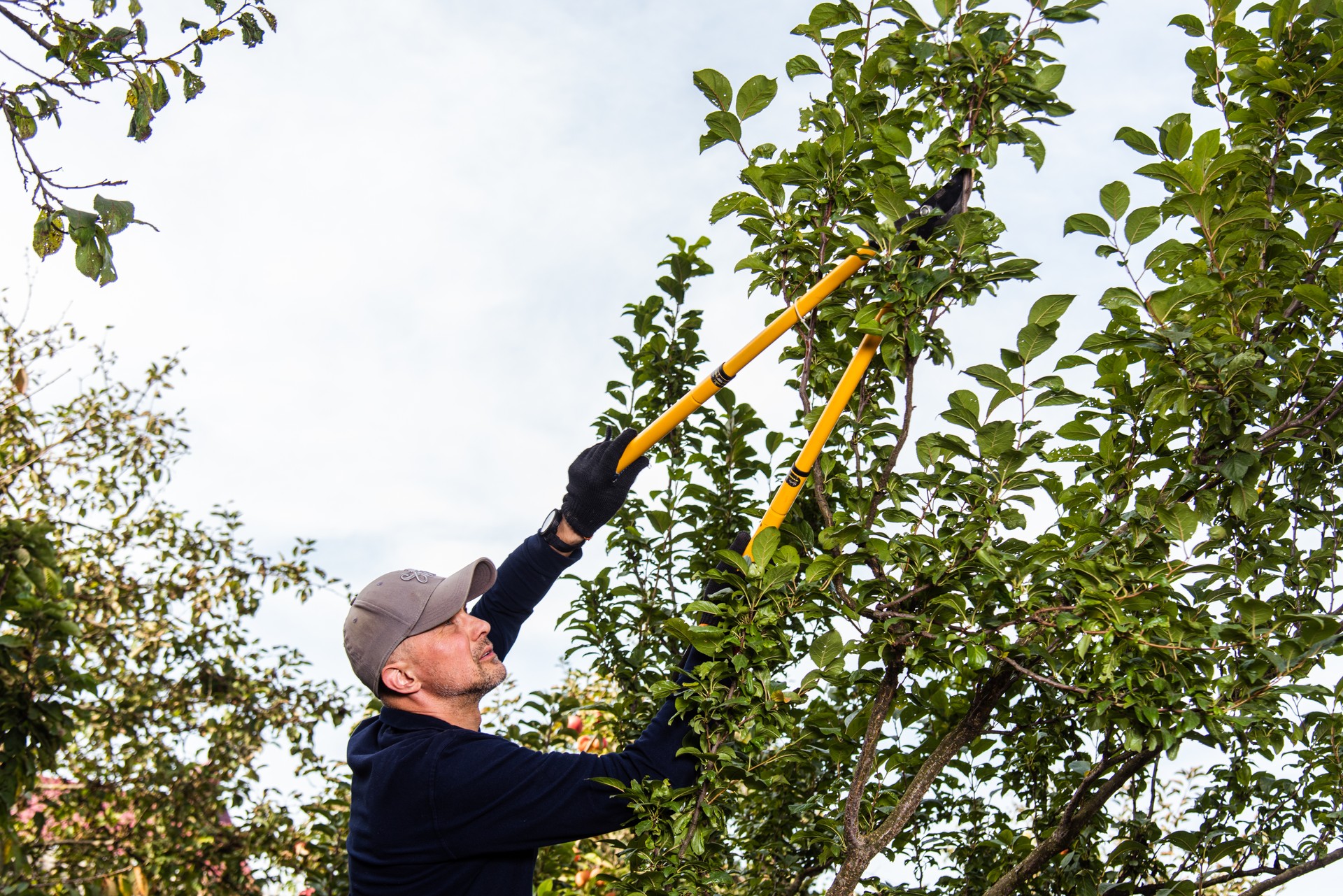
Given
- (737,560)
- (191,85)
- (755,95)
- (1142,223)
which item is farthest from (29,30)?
(1142,223)

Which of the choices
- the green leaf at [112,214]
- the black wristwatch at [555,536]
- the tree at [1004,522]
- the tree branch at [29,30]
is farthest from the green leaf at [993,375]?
the tree branch at [29,30]

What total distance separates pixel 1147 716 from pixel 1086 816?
0.80m

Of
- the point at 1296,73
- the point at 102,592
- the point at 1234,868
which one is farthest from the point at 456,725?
the point at 102,592

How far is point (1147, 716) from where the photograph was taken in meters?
2.67

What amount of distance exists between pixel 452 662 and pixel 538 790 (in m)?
0.53

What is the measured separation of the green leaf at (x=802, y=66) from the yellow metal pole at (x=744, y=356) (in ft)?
2.05

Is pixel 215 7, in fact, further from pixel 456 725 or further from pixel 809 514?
pixel 809 514

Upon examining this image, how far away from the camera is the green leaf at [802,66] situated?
3.37 m

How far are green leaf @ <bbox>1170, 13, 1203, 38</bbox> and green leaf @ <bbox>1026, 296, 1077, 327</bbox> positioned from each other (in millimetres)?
1674

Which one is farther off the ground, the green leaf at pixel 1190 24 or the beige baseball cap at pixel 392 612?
the green leaf at pixel 1190 24

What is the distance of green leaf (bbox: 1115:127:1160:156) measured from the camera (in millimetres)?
3275

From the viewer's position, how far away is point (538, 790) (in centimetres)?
261

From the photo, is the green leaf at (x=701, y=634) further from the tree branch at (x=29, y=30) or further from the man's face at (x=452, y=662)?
the tree branch at (x=29, y=30)

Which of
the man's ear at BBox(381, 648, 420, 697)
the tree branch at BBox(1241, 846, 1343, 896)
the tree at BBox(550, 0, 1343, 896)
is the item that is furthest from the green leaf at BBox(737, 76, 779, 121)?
the tree branch at BBox(1241, 846, 1343, 896)
